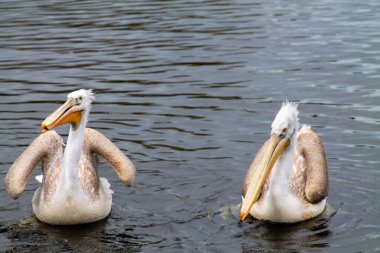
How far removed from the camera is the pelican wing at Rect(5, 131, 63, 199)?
7348 millimetres

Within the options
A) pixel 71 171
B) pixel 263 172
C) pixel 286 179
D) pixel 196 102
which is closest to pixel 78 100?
pixel 71 171

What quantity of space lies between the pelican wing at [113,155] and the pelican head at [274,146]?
42.1 inches

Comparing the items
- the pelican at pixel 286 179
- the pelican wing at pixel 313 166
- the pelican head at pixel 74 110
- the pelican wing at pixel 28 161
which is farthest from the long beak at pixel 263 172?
the pelican wing at pixel 28 161

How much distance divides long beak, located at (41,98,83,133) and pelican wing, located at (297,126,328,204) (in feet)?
6.72

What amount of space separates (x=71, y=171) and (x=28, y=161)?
18.3 inches

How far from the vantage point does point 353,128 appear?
9.89 m

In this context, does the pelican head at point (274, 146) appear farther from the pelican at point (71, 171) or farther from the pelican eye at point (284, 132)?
the pelican at point (71, 171)

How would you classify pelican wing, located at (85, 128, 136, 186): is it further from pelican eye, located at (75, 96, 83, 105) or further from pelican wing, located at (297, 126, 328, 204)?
pelican wing, located at (297, 126, 328, 204)

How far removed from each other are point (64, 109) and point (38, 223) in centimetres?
103

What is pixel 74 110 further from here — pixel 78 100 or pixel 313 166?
pixel 313 166

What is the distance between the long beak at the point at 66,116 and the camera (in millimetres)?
6996

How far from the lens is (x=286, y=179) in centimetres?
733

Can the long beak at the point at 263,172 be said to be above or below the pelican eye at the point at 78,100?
below

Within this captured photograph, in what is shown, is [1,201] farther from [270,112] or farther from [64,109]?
[270,112]
